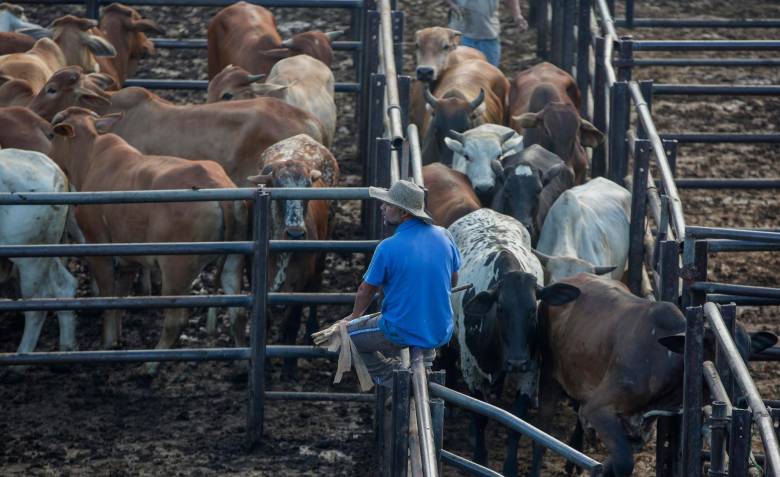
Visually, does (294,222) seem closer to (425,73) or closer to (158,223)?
(158,223)

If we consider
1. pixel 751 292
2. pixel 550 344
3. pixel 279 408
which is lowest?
pixel 279 408

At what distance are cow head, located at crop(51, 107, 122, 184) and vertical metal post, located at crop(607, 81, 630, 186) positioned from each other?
368cm

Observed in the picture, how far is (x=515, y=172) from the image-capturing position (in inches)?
394

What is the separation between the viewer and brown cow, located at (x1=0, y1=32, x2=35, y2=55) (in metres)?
13.0

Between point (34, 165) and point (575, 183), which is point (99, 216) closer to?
point (34, 165)

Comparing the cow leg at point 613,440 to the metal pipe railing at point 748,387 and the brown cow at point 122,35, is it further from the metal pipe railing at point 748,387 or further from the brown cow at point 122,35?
the brown cow at point 122,35

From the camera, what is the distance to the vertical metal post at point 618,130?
1051cm

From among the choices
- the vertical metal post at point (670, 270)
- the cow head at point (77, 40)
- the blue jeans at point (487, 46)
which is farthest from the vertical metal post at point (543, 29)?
the vertical metal post at point (670, 270)

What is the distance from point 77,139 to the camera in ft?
33.8

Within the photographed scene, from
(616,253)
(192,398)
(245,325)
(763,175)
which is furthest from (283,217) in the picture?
(763,175)

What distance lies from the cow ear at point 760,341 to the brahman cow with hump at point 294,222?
328 centimetres

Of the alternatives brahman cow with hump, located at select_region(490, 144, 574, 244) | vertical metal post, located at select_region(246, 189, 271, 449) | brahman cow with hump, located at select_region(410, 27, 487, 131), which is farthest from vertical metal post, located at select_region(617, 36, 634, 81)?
vertical metal post, located at select_region(246, 189, 271, 449)

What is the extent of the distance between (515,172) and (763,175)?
3.49 metres

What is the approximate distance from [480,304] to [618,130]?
298 centimetres
